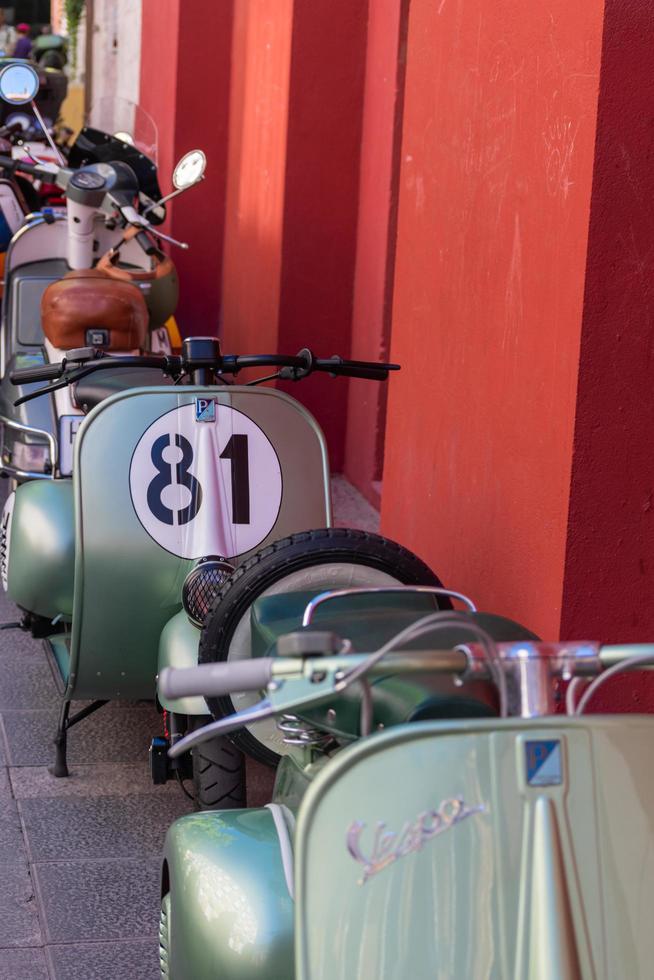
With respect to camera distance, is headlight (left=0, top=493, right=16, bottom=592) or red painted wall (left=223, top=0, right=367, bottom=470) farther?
red painted wall (left=223, top=0, right=367, bottom=470)

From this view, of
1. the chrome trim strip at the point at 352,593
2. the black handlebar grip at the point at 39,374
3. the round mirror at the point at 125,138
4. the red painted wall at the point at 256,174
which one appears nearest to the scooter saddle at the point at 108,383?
the black handlebar grip at the point at 39,374

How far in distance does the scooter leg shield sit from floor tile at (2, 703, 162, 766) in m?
A: 0.48

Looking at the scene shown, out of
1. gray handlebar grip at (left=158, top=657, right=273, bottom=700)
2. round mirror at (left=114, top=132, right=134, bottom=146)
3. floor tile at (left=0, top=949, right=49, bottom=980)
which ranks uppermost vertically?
round mirror at (left=114, top=132, right=134, bottom=146)

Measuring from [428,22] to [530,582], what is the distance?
1.88 meters

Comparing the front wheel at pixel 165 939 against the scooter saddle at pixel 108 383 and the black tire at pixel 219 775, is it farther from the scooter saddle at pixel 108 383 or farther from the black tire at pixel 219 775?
the scooter saddle at pixel 108 383

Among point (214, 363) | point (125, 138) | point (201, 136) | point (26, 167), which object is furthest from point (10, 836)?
point (201, 136)

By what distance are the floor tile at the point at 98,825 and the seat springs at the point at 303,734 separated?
1.40 m

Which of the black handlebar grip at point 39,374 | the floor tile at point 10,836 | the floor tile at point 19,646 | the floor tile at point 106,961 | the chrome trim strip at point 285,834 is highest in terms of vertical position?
the black handlebar grip at point 39,374

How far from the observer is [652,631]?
3322 millimetres

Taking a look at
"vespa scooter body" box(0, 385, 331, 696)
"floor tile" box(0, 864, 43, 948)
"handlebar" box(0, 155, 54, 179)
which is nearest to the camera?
"floor tile" box(0, 864, 43, 948)

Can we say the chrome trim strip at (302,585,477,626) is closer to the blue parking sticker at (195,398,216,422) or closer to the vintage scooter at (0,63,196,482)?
the blue parking sticker at (195,398,216,422)

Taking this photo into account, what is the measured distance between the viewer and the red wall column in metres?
9.45

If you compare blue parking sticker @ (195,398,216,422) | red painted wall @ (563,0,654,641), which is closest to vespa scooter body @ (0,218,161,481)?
blue parking sticker @ (195,398,216,422)

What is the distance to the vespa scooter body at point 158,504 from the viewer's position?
3.57 metres
